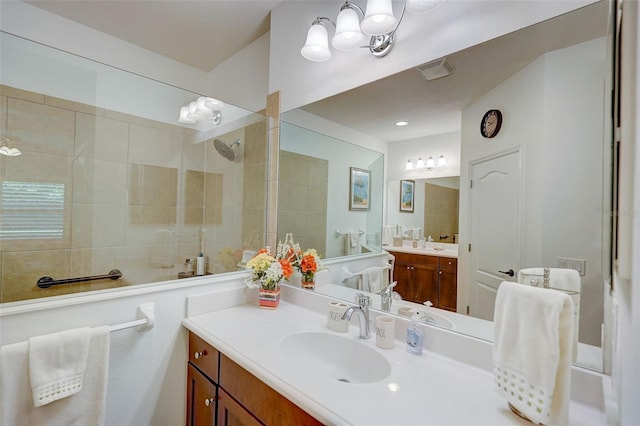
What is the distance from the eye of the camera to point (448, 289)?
1.15m

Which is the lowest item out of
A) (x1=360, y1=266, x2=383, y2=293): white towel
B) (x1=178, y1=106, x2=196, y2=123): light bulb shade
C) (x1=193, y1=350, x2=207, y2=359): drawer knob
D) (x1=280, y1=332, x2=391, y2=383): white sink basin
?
(x1=193, y1=350, x2=207, y2=359): drawer knob

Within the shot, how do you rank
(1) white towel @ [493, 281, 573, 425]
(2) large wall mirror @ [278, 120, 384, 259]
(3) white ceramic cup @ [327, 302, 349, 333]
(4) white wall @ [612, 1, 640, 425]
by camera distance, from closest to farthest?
(4) white wall @ [612, 1, 640, 425], (1) white towel @ [493, 281, 573, 425], (3) white ceramic cup @ [327, 302, 349, 333], (2) large wall mirror @ [278, 120, 384, 259]

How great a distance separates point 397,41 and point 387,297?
1130 millimetres

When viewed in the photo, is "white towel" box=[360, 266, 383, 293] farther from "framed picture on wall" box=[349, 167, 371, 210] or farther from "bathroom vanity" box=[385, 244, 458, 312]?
"framed picture on wall" box=[349, 167, 371, 210]

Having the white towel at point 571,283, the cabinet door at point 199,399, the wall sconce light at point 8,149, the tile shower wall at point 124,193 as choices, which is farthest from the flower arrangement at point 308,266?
the wall sconce light at point 8,149

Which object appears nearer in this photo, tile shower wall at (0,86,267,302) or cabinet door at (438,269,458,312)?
cabinet door at (438,269,458,312)

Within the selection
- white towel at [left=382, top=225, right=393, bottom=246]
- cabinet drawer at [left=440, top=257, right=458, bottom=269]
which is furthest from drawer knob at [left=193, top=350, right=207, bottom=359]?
cabinet drawer at [left=440, top=257, right=458, bottom=269]

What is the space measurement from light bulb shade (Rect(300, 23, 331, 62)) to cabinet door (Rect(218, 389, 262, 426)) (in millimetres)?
1568

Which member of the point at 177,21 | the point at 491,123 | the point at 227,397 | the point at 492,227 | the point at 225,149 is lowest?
the point at 227,397

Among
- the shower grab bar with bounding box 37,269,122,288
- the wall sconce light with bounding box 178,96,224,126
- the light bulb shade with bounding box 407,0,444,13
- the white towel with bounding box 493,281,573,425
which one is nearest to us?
the white towel with bounding box 493,281,573,425

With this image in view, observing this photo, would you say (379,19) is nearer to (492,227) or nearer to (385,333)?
(492,227)

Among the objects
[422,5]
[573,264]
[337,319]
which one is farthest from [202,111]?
[573,264]

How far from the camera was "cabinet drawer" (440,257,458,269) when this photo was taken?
44.9 inches

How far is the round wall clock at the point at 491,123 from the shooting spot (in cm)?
101
